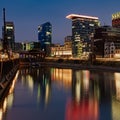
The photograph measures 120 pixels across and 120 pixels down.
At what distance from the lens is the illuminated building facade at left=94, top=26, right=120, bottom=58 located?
17112 centimetres

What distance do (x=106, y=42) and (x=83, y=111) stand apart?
521 feet

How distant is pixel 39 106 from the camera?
21812mm

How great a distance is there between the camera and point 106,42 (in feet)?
576

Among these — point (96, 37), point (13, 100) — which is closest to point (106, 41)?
point (96, 37)

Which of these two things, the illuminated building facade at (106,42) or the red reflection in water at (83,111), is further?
the illuminated building facade at (106,42)

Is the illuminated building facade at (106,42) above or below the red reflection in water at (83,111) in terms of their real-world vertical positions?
above

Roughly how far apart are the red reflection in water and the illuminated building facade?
14367 centimetres

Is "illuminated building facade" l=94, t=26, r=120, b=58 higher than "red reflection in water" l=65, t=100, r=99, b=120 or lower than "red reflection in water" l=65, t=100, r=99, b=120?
higher

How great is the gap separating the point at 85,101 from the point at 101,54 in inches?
6047

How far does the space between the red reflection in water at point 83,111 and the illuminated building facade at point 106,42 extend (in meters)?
144

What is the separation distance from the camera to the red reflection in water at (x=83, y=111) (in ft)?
57.3

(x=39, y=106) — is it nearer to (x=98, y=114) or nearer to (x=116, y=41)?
(x=98, y=114)

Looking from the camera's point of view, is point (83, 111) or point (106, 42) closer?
point (83, 111)

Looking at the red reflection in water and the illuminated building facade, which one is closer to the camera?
the red reflection in water
